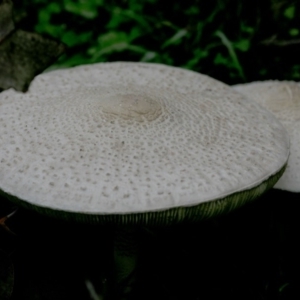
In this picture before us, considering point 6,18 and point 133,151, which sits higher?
point 6,18

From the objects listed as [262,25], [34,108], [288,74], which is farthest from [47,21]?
[34,108]

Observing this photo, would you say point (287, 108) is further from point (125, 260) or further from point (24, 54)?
point (24, 54)

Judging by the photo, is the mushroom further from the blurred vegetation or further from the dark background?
the blurred vegetation

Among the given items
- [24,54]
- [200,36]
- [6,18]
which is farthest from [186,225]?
[200,36]

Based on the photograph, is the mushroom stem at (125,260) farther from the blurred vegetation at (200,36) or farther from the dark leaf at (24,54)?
the blurred vegetation at (200,36)

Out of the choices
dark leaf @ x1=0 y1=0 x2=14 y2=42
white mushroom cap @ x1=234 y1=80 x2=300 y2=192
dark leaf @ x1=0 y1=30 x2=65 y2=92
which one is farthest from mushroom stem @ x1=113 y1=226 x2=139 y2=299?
dark leaf @ x1=0 y1=0 x2=14 y2=42

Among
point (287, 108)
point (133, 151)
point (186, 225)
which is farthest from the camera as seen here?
point (186, 225)

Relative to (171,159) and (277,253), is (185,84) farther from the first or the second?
(277,253)
